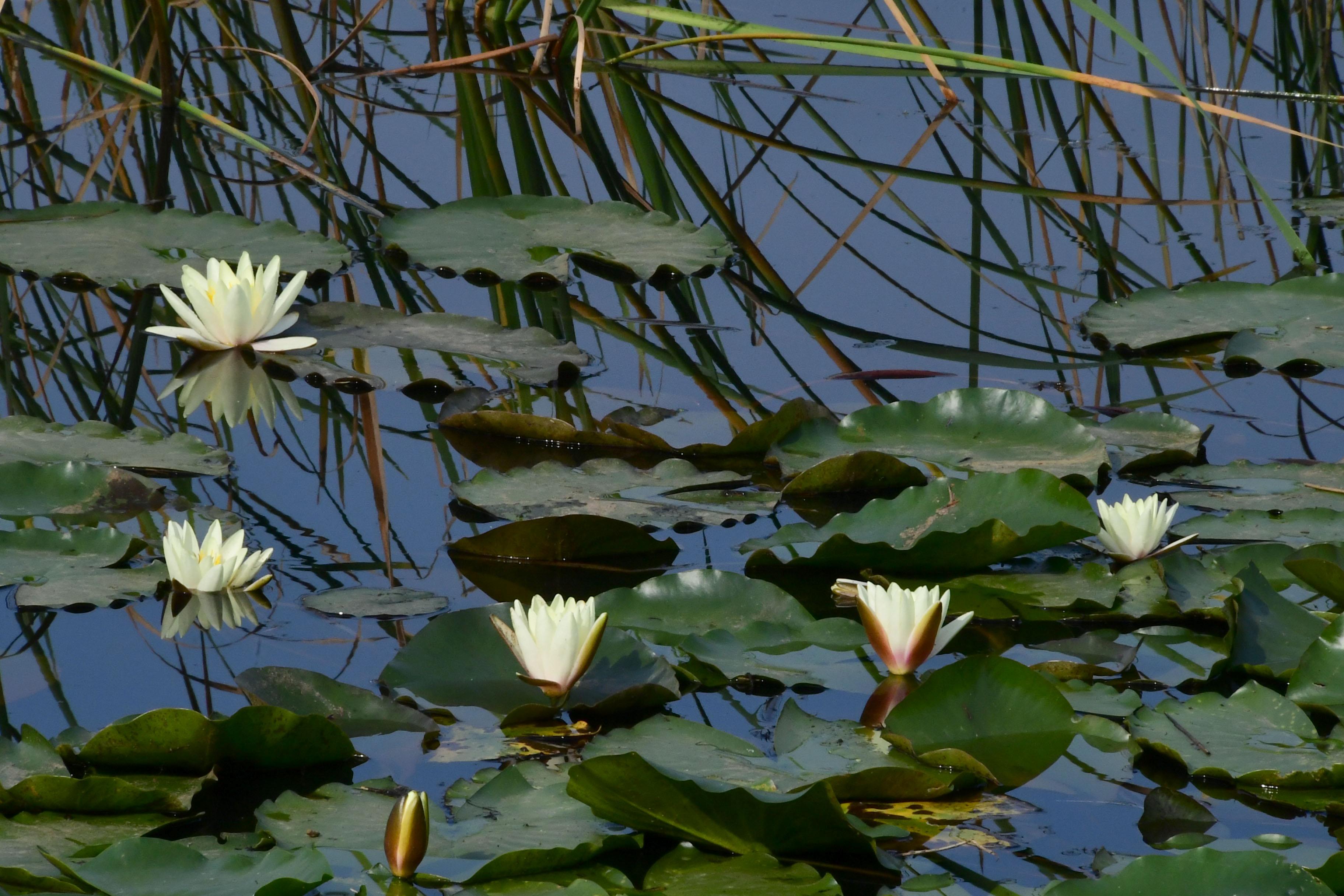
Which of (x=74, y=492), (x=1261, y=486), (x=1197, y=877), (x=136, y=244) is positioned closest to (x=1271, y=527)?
(x=1261, y=486)

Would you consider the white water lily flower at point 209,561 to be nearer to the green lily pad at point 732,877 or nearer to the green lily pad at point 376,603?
the green lily pad at point 376,603

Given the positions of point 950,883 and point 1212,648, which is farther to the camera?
point 1212,648

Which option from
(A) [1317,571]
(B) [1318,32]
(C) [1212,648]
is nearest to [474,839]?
(C) [1212,648]

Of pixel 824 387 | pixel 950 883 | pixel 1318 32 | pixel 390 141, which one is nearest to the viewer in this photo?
pixel 950 883

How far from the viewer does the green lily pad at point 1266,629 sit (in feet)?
4.65

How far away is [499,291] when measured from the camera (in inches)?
105

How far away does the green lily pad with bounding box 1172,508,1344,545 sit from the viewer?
1.72 metres

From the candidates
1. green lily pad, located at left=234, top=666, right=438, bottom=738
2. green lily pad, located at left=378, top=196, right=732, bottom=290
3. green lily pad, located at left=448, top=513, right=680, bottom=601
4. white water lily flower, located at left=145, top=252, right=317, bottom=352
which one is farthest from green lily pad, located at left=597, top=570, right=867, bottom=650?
green lily pad, located at left=378, top=196, right=732, bottom=290

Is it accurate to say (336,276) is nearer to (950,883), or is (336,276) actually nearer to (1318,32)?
(950,883)

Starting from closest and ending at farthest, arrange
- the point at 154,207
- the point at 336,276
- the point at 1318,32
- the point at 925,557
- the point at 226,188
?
the point at 925,557
the point at 336,276
the point at 154,207
the point at 226,188
the point at 1318,32

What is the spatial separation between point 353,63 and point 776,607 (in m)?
3.21

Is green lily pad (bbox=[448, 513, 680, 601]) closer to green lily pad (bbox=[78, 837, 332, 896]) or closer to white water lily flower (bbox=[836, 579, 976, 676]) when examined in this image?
white water lily flower (bbox=[836, 579, 976, 676])

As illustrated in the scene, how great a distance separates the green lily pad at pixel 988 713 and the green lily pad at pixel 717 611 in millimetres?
210

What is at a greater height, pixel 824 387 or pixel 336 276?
pixel 336 276
